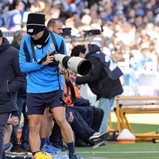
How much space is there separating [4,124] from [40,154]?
605 millimetres

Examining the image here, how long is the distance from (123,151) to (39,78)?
10.1 ft

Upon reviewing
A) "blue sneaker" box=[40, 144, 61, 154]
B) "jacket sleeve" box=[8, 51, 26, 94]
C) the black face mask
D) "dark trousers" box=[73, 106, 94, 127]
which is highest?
the black face mask

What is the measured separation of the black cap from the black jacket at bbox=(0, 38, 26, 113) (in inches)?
17.1

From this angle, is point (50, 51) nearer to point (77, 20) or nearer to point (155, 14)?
point (77, 20)

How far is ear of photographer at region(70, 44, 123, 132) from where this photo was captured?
1413cm

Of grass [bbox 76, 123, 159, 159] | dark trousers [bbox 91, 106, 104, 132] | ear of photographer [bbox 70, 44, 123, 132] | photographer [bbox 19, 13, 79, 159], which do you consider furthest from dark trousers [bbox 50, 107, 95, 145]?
photographer [bbox 19, 13, 79, 159]

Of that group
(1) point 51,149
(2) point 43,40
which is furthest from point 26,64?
(1) point 51,149

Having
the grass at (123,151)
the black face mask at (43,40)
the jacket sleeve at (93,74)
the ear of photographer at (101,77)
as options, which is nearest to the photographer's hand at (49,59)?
the black face mask at (43,40)

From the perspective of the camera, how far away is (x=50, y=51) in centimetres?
1044

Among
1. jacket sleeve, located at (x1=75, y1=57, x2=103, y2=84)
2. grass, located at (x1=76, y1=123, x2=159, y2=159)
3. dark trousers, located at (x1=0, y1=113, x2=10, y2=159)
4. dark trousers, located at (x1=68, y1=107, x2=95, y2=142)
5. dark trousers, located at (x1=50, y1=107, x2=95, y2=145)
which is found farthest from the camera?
jacket sleeve, located at (x1=75, y1=57, x2=103, y2=84)

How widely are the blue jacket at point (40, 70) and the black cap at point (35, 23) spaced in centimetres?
26

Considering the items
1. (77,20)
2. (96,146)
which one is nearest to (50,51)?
(96,146)

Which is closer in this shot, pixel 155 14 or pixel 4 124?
pixel 4 124

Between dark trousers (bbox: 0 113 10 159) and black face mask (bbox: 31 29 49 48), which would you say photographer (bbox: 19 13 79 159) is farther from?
dark trousers (bbox: 0 113 10 159)
